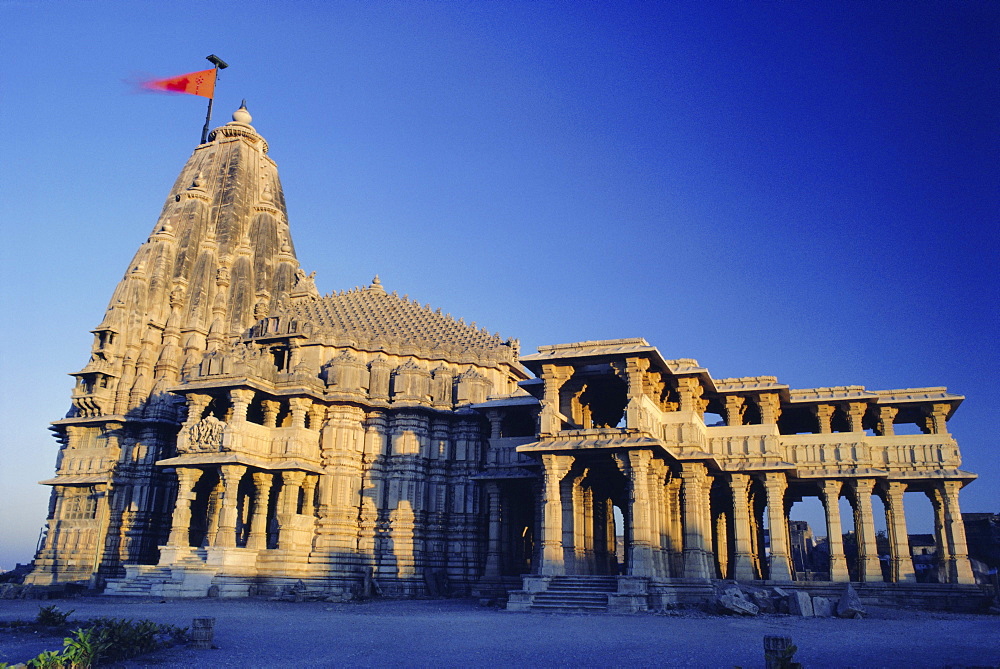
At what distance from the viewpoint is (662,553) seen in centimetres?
3055

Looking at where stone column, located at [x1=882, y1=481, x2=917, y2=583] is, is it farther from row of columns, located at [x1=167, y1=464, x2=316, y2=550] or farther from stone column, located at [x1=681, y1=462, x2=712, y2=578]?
row of columns, located at [x1=167, y1=464, x2=316, y2=550]

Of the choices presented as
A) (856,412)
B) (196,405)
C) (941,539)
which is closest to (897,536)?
(941,539)

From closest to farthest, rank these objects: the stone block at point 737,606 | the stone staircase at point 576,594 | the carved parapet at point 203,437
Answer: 1. the stone block at point 737,606
2. the stone staircase at point 576,594
3. the carved parapet at point 203,437

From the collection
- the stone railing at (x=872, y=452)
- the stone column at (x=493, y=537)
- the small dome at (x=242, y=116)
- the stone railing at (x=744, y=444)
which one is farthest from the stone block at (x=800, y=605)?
the small dome at (x=242, y=116)

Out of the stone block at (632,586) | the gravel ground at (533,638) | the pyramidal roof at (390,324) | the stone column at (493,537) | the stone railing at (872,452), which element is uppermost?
the pyramidal roof at (390,324)

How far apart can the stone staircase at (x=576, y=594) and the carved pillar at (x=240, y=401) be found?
1543 centimetres

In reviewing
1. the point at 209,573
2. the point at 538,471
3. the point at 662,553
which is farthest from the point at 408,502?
the point at 662,553

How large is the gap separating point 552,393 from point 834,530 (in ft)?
44.3

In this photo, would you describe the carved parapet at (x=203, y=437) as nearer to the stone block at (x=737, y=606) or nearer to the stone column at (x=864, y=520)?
the stone block at (x=737, y=606)

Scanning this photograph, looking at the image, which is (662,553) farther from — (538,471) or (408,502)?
(408,502)

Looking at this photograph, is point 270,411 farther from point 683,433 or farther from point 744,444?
point 744,444

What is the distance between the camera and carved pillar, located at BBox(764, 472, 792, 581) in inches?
1273

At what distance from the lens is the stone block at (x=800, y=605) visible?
24.0 meters

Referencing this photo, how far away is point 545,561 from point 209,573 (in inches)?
512
